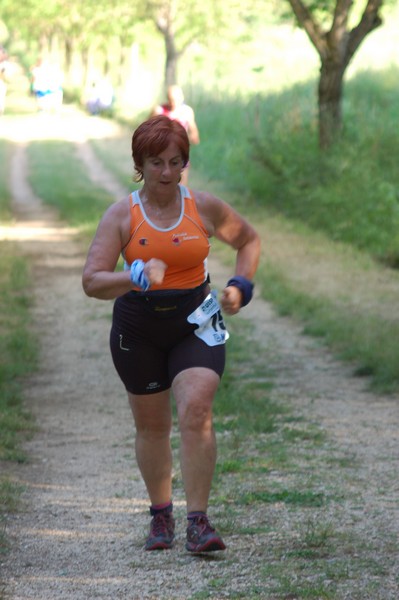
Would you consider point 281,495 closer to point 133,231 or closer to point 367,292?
point 133,231

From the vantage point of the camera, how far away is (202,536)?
479 cm

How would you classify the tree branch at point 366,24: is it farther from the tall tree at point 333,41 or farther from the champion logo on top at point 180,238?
the champion logo on top at point 180,238

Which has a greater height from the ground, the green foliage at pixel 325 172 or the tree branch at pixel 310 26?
the tree branch at pixel 310 26

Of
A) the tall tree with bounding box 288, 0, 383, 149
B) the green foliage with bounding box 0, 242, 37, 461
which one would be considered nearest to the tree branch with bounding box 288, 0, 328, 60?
the tall tree with bounding box 288, 0, 383, 149

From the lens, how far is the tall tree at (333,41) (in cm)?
1703

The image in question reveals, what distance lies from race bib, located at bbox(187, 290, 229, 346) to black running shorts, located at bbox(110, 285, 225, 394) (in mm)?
17

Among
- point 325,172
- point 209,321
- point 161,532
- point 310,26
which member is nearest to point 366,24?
point 310,26

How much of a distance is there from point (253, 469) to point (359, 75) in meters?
22.3

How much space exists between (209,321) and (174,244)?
374 mm

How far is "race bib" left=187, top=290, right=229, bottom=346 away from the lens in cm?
476

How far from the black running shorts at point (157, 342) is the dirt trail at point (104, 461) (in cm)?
75

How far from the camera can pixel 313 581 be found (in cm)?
448

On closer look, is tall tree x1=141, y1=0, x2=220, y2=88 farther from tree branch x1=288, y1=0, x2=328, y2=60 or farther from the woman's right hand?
the woman's right hand

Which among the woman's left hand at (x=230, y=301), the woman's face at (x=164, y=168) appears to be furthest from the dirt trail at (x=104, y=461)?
the woman's face at (x=164, y=168)
